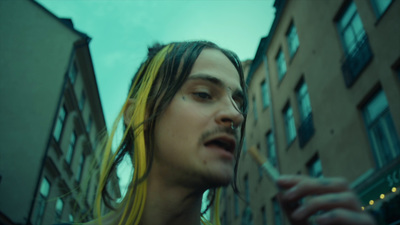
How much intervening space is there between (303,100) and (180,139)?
10.3 metres

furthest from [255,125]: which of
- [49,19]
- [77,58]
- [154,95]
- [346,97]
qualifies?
[154,95]

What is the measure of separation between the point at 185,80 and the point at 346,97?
305 inches

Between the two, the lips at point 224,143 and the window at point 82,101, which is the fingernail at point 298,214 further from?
the window at point 82,101

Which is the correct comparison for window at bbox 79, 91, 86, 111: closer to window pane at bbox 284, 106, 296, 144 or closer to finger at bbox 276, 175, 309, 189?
window pane at bbox 284, 106, 296, 144

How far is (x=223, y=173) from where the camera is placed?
1.25 m

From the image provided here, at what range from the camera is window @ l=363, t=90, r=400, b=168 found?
246 inches

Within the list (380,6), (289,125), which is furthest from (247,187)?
(380,6)

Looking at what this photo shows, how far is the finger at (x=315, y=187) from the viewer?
0.83 m

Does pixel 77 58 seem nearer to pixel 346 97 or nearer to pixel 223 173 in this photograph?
pixel 346 97

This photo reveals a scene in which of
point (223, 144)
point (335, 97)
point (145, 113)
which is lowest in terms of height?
point (223, 144)

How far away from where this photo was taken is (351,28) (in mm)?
8047

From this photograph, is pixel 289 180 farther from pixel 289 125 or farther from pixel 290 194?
pixel 289 125

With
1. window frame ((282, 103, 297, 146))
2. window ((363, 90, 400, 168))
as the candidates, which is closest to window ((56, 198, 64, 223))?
window frame ((282, 103, 297, 146))

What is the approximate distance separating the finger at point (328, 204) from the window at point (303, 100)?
9.81 meters
